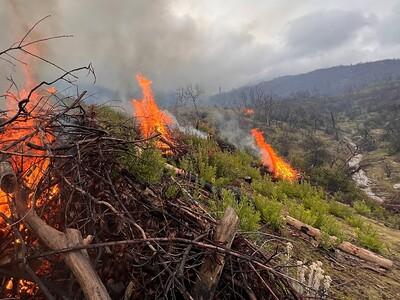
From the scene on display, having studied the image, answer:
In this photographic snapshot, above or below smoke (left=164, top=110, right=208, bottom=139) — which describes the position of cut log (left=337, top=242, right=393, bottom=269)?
below

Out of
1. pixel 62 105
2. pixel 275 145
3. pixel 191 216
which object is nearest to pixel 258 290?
pixel 191 216

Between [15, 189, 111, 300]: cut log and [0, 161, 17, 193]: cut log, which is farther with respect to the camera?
[0, 161, 17, 193]: cut log

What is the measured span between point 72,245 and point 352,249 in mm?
5156

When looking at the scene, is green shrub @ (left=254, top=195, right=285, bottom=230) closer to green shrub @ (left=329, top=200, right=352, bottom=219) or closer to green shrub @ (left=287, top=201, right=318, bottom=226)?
green shrub @ (left=287, top=201, right=318, bottom=226)

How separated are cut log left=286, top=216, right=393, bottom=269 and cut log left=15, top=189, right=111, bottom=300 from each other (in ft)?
15.3

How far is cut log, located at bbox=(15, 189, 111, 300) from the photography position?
7.71ft

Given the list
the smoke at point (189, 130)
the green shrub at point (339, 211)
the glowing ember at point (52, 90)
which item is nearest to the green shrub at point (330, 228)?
the green shrub at point (339, 211)

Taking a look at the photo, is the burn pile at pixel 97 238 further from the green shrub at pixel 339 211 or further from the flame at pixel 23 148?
the green shrub at pixel 339 211

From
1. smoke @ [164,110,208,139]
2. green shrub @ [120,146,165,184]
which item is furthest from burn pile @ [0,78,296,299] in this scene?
smoke @ [164,110,208,139]

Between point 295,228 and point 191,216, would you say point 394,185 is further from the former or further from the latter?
point 191,216

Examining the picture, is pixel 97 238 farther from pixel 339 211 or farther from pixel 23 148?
pixel 339 211

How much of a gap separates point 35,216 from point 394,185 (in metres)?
63.3

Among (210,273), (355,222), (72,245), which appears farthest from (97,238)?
(355,222)

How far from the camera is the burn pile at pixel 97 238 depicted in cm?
257
